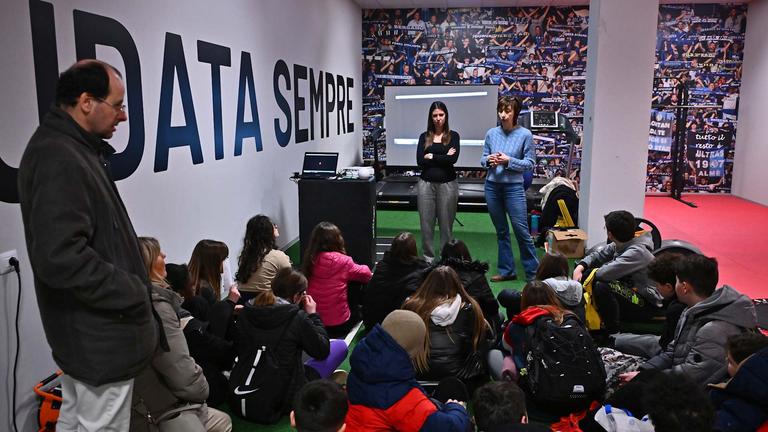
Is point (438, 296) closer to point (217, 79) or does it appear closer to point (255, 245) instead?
point (255, 245)

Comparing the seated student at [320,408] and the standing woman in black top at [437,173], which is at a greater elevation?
the standing woman in black top at [437,173]

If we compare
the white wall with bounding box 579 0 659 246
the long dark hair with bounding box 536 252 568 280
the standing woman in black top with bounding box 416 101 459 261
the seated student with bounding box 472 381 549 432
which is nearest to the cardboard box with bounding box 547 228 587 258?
the white wall with bounding box 579 0 659 246

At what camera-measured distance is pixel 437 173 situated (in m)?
5.03

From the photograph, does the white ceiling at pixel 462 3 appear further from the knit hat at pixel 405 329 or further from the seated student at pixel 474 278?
the knit hat at pixel 405 329

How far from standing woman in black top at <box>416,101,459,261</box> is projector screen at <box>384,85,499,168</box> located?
3671mm

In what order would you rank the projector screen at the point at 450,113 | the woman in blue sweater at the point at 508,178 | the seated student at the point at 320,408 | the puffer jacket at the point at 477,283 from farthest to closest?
the projector screen at the point at 450,113, the woman in blue sweater at the point at 508,178, the puffer jacket at the point at 477,283, the seated student at the point at 320,408

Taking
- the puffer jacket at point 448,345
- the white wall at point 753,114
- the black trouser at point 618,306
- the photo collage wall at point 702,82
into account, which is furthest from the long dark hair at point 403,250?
the white wall at point 753,114

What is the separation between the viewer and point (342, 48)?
8461 millimetres

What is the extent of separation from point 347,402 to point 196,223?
2602 mm

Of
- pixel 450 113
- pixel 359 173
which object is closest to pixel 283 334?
pixel 359 173

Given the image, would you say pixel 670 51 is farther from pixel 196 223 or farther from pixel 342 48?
pixel 196 223

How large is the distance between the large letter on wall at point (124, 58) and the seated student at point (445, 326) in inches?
68.2

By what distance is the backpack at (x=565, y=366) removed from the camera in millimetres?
2592

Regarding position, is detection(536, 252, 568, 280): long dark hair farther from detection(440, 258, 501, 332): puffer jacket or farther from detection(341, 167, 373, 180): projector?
detection(341, 167, 373, 180): projector
